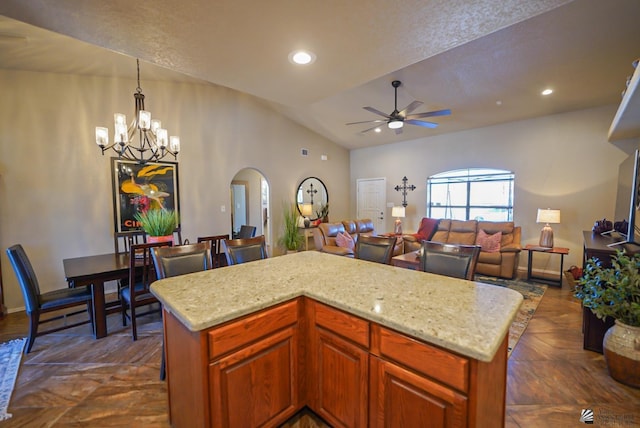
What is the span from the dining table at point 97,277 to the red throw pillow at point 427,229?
5.28 m

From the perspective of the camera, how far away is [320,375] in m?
1.52

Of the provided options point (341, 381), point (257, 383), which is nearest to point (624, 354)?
point (341, 381)

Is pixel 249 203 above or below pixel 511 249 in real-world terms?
above

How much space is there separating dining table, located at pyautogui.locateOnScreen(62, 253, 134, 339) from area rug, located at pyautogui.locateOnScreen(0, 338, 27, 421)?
56cm

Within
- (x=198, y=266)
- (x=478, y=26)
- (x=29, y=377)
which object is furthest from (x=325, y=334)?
(x=29, y=377)

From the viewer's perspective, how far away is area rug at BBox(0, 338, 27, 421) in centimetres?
189

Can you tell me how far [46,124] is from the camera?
355cm

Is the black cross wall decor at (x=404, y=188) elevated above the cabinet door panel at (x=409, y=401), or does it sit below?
above

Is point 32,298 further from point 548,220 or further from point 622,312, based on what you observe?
point 548,220

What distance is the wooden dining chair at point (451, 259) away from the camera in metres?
1.87

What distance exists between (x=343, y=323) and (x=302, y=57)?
6.47ft

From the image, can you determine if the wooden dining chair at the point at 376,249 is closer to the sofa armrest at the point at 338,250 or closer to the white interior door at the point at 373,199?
the sofa armrest at the point at 338,250

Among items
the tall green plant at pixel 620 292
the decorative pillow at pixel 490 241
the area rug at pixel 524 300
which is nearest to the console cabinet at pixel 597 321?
the tall green plant at pixel 620 292

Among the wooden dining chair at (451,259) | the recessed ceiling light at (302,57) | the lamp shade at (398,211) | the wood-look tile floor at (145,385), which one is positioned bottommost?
the wood-look tile floor at (145,385)
